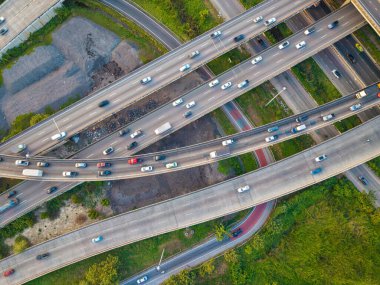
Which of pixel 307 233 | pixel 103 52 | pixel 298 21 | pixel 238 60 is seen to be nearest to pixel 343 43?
pixel 298 21

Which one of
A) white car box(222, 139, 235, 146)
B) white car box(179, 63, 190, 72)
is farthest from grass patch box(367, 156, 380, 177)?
white car box(179, 63, 190, 72)

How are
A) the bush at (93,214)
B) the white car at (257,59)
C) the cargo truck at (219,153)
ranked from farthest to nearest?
the bush at (93,214) < the white car at (257,59) < the cargo truck at (219,153)

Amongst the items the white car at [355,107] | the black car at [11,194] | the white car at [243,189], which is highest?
the black car at [11,194]

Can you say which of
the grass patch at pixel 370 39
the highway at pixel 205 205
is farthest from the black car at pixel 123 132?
the grass patch at pixel 370 39

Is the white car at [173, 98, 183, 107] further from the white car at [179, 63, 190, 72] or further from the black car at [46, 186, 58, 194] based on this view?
the black car at [46, 186, 58, 194]

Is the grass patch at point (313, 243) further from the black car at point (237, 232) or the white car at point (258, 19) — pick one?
the white car at point (258, 19)

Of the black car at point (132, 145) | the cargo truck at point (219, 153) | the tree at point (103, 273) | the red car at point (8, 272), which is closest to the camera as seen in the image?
the tree at point (103, 273)
